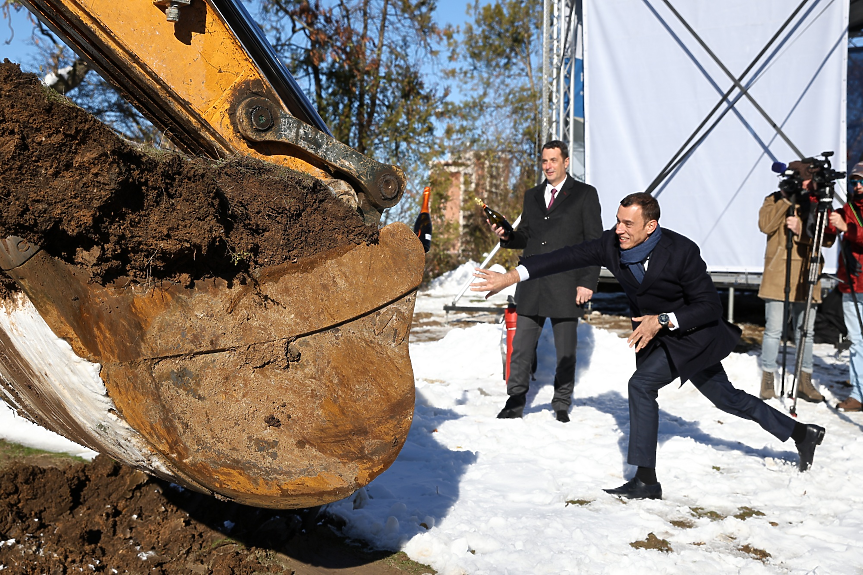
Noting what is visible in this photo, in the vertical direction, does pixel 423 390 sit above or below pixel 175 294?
below

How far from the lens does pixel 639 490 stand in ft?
12.7

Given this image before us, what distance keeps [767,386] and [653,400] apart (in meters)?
2.78

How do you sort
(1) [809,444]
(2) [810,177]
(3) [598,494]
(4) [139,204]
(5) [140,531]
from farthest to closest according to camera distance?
(2) [810,177], (1) [809,444], (3) [598,494], (5) [140,531], (4) [139,204]

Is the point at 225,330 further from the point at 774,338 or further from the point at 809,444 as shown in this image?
the point at 774,338

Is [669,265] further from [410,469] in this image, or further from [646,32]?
[646,32]

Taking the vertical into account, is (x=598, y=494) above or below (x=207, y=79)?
below

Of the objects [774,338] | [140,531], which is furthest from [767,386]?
[140,531]

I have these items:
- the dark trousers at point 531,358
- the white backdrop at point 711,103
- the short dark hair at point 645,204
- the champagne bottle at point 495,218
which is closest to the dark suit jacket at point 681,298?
the short dark hair at point 645,204


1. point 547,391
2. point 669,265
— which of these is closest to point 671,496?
point 669,265

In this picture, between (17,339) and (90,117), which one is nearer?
(90,117)

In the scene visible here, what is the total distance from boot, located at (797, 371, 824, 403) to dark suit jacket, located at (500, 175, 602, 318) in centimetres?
229

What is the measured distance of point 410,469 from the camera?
4.11 meters

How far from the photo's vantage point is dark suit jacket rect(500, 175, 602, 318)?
532cm

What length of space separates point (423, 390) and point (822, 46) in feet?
20.9
